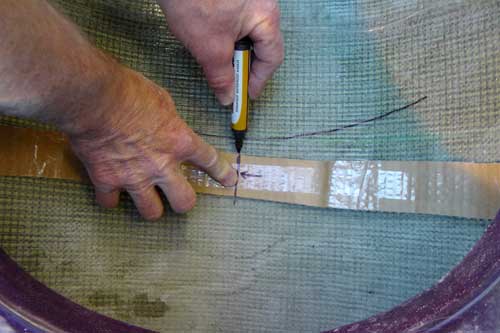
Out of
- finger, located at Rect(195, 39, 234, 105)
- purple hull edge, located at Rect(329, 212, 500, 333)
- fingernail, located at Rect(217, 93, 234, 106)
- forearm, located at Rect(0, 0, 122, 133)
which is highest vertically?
finger, located at Rect(195, 39, 234, 105)

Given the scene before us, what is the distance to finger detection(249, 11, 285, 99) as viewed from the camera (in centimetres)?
68

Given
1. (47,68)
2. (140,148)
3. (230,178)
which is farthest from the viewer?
(230,178)

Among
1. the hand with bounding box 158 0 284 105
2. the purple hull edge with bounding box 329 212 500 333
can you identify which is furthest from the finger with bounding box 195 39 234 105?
the purple hull edge with bounding box 329 212 500 333

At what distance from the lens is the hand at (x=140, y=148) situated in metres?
0.58

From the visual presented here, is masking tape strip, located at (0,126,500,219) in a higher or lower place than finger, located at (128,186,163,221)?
higher

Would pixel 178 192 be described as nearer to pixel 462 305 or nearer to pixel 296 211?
pixel 296 211

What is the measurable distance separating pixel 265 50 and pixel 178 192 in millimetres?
237

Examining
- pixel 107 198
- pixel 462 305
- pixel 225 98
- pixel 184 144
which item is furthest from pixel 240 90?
pixel 462 305

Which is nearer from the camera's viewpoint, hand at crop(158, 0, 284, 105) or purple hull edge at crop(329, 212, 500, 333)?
purple hull edge at crop(329, 212, 500, 333)

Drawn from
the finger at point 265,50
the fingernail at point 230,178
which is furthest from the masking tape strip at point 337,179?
the finger at point 265,50

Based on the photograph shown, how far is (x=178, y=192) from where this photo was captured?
68 cm

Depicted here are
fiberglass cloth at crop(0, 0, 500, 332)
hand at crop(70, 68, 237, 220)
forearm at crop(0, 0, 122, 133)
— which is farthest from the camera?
fiberglass cloth at crop(0, 0, 500, 332)

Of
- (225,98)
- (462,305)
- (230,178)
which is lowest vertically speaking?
(462,305)

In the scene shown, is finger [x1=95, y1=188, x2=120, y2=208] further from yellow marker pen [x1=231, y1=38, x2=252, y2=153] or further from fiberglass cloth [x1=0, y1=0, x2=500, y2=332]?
yellow marker pen [x1=231, y1=38, x2=252, y2=153]
